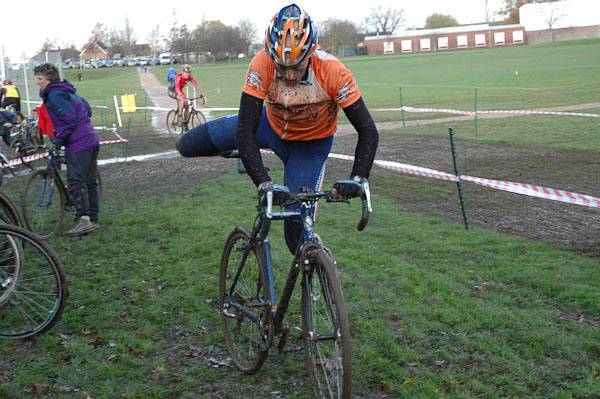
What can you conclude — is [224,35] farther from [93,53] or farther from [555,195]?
[555,195]

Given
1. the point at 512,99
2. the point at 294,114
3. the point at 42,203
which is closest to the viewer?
the point at 294,114

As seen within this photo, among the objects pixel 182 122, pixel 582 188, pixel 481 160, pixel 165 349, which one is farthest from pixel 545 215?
pixel 182 122

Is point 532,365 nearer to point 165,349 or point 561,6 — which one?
point 165,349

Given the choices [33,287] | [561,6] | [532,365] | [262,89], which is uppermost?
[561,6]

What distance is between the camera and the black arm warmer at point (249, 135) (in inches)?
168

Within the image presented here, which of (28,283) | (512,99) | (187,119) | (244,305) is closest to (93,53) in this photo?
(512,99)

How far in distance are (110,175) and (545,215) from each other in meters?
8.02

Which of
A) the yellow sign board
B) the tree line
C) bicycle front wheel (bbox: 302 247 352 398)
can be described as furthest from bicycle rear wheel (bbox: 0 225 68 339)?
the tree line

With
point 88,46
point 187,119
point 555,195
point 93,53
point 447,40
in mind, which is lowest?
point 555,195

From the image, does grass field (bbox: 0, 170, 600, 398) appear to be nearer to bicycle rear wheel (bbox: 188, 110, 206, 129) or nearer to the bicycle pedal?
the bicycle pedal

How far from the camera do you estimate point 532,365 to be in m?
4.76

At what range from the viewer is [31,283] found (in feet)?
17.7

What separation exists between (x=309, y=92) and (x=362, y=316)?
6.57 ft

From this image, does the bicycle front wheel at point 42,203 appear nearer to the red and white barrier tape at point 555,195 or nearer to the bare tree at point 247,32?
the red and white barrier tape at point 555,195
